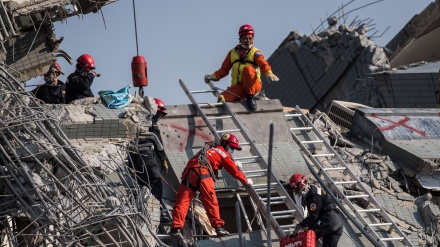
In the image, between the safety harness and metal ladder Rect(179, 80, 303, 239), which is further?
metal ladder Rect(179, 80, 303, 239)

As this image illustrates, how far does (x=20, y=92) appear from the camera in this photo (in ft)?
73.0

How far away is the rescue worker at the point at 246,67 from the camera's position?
85.5 feet

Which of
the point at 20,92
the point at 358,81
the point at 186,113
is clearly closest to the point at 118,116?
the point at 186,113

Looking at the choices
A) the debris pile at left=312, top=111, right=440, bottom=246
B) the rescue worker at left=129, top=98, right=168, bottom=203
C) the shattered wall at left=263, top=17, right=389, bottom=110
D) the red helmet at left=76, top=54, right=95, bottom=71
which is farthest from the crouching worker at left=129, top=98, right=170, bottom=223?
the shattered wall at left=263, top=17, right=389, bottom=110

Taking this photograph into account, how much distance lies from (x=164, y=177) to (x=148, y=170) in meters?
0.88

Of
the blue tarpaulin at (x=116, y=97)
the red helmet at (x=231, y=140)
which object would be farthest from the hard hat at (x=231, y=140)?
the blue tarpaulin at (x=116, y=97)

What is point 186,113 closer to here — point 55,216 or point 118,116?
point 118,116

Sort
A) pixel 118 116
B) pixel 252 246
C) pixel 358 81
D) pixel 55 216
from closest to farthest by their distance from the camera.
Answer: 1. pixel 55 216
2. pixel 252 246
3. pixel 118 116
4. pixel 358 81

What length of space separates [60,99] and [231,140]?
3709 millimetres

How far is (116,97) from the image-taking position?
25297 millimetres

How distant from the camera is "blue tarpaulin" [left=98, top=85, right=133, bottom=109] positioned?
25234 mm

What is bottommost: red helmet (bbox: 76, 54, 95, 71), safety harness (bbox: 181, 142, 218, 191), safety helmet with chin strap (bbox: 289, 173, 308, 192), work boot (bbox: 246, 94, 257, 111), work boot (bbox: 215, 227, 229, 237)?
work boot (bbox: 215, 227, 229, 237)

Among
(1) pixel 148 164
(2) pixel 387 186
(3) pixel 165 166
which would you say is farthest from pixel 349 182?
(1) pixel 148 164

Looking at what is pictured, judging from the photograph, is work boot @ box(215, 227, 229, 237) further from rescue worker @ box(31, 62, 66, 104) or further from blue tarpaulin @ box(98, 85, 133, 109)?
rescue worker @ box(31, 62, 66, 104)
